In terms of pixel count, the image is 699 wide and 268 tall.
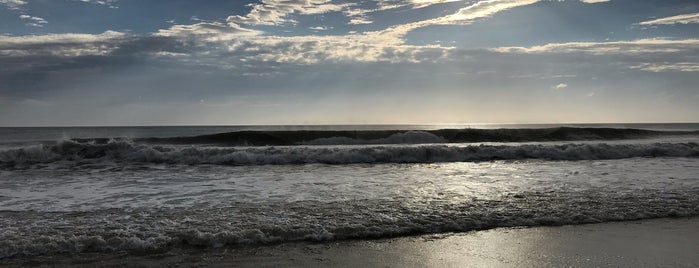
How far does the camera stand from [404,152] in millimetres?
16406

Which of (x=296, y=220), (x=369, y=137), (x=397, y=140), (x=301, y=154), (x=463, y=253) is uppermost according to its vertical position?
(x=369, y=137)

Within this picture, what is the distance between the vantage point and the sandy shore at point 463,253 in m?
4.54

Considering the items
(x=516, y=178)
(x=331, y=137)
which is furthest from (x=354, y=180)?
(x=331, y=137)

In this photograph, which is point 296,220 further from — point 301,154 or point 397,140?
point 397,140

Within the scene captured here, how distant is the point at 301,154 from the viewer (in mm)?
15750

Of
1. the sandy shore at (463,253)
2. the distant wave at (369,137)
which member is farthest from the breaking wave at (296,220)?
the distant wave at (369,137)

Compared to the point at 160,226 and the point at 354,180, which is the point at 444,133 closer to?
the point at 354,180

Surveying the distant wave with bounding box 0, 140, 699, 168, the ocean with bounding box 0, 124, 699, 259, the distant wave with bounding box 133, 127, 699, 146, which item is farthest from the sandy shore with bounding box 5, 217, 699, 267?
the distant wave with bounding box 133, 127, 699, 146

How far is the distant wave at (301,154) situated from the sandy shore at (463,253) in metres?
9.76

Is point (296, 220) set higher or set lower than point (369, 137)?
lower

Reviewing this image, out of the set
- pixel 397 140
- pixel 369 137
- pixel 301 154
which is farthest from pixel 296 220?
pixel 397 140

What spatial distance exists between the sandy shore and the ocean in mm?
260

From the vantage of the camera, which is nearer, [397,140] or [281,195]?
[281,195]

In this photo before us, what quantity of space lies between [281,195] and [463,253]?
4.00 meters
